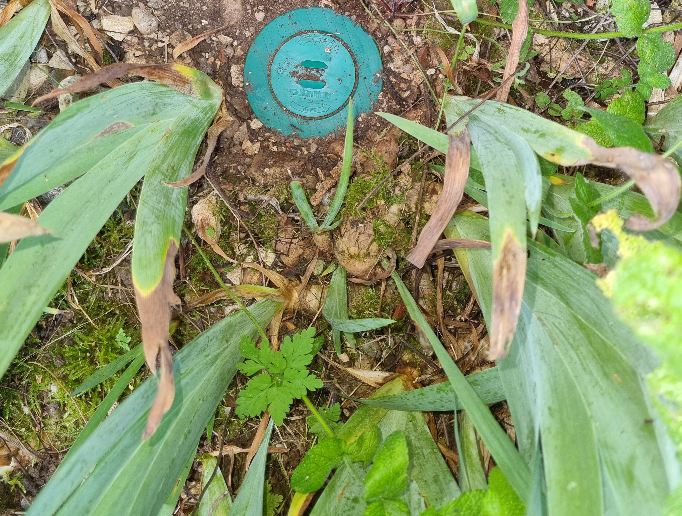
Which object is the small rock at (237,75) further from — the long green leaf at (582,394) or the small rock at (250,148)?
the long green leaf at (582,394)

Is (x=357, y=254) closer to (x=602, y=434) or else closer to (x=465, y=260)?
(x=465, y=260)

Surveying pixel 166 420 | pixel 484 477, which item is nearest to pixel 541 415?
pixel 484 477

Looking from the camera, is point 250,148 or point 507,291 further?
point 250,148

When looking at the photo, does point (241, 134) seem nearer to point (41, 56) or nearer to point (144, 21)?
point (144, 21)

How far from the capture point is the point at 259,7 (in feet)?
4.07

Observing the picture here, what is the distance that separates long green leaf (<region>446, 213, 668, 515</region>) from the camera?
0.69 m

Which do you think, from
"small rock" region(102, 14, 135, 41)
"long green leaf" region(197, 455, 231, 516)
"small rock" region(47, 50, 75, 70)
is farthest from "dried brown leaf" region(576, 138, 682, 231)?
"small rock" region(47, 50, 75, 70)

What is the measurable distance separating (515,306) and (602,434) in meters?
0.24

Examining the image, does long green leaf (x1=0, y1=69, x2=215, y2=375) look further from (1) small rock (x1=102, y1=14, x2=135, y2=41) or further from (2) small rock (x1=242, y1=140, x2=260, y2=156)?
(1) small rock (x1=102, y1=14, x2=135, y2=41)

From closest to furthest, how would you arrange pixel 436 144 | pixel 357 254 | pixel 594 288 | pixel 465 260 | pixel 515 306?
1. pixel 515 306
2. pixel 594 288
3. pixel 436 144
4. pixel 465 260
5. pixel 357 254

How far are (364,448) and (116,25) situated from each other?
1182 mm

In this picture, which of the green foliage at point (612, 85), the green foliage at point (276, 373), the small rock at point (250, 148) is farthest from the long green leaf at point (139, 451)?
the green foliage at point (612, 85)

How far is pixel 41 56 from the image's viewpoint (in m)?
1.24

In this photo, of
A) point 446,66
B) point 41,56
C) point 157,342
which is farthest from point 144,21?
point 157,342
